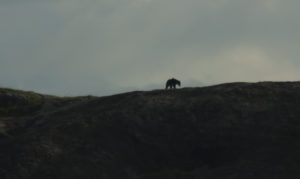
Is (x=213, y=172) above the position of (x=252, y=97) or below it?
below

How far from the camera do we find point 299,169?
42156mm

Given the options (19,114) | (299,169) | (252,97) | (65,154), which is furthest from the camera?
(19,114)

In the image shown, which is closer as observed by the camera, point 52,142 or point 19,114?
point 52,142

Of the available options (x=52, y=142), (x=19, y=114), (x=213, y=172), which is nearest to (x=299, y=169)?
(x=213, y=172)

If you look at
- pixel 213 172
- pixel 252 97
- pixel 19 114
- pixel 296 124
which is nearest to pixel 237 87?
pixel 252 97

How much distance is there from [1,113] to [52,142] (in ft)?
36.0

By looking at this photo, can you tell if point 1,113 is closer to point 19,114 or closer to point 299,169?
point 19,114

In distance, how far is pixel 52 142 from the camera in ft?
153

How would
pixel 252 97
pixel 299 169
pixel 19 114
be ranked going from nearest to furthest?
1. pixel 299 169
2. pixel 252 97
3. pixel 19 114

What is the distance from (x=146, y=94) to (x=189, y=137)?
19.0ft

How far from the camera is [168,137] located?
47.1m

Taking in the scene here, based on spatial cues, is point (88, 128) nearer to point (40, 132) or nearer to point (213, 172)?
point (40, 132)

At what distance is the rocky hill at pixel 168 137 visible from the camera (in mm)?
44000

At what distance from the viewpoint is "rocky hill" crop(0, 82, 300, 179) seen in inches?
1732
